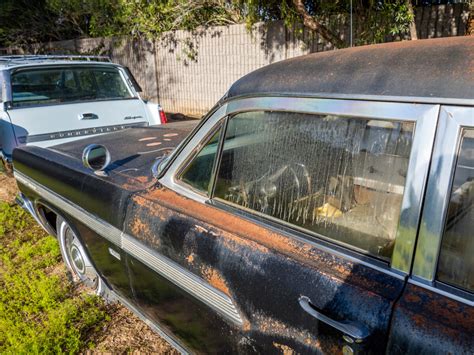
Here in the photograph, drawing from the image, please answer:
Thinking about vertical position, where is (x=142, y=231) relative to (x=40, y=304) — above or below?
above

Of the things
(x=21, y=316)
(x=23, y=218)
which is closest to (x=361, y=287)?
(x=21, y=316)

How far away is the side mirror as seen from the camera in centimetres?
236

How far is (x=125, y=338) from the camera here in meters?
2.66

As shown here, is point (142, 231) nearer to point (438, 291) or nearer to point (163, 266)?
point (163, 266)

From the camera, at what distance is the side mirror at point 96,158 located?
2355mm

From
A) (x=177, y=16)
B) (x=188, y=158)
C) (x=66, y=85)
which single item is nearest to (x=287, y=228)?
(x=188, y=158)

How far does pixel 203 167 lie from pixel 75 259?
1.86 m

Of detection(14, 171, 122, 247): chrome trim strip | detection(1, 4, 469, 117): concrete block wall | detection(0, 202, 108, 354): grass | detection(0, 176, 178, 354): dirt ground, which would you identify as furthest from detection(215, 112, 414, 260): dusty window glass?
detection(1, 4, 469, 117): concrete block wall

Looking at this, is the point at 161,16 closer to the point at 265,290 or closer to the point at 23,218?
the point at 23,218

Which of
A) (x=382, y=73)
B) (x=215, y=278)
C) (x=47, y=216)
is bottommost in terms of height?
(x=47, y=216)

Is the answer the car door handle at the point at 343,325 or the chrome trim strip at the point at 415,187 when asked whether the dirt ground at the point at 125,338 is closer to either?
the car door handle at the point at 343,325

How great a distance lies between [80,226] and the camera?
8.65ft

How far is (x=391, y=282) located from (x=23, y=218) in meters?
4.45

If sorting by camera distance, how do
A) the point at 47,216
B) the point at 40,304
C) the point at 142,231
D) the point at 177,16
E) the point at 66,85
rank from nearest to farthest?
the point at 142,231, the point at 40,304, the point at 47,216, the point at 66,85, the point at 177,16
